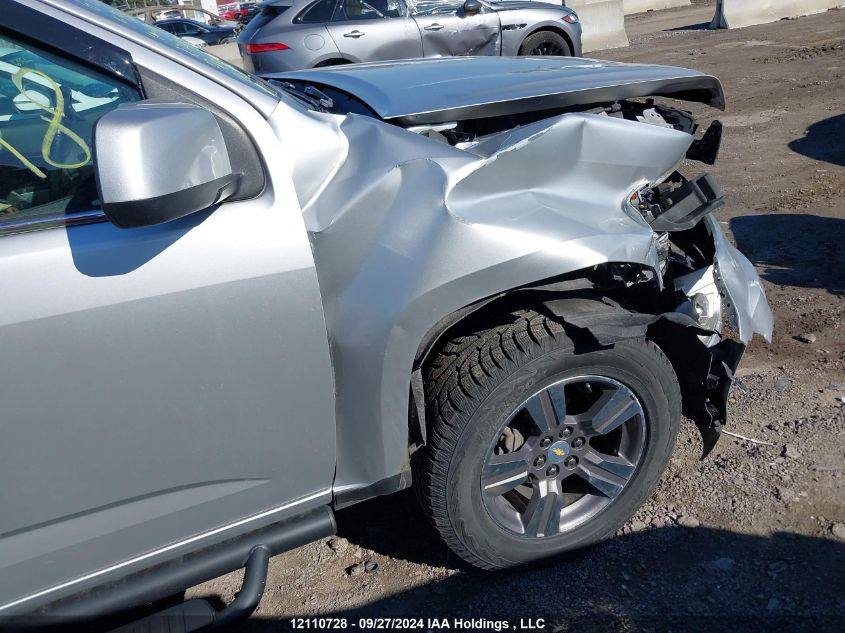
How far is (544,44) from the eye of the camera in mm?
10141

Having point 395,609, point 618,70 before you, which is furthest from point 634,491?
point 618,70

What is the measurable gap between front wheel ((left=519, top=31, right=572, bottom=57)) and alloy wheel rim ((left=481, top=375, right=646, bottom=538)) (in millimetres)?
8386

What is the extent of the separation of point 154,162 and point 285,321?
1.69 ft

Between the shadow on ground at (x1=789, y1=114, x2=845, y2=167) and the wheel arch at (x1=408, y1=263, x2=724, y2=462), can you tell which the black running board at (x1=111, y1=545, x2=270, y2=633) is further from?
the shadow on ground at (x1=789, y1=114, x2=845, y2=167)

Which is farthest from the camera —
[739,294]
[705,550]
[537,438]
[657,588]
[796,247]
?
[796,247]

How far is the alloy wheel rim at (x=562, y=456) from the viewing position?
7.60ft

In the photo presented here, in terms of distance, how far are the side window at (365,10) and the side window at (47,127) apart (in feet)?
25.7

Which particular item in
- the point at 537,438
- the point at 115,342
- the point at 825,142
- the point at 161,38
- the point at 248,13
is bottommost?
the point at 825,142

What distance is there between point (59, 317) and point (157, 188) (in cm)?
39

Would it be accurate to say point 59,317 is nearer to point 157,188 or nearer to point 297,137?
point 157,188

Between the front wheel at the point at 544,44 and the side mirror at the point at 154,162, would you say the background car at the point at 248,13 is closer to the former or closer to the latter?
the front wheel at the point at 544,44

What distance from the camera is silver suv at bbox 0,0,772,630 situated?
1664 mm

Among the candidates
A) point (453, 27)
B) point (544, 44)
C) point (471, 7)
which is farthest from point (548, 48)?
point (453, 27)

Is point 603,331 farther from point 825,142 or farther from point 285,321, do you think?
point 825,142
